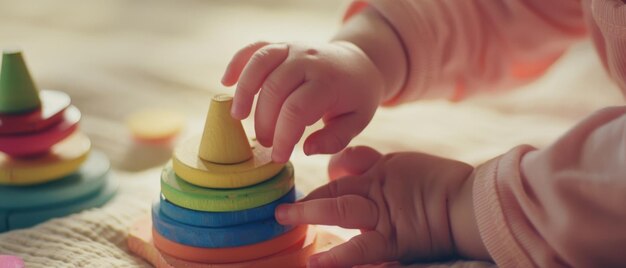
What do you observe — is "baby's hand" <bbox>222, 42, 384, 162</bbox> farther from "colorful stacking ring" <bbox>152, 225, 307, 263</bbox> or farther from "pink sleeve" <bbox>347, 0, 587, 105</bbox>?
"pink sleeve" <bbox>347, 0, 587, 105</bbox>

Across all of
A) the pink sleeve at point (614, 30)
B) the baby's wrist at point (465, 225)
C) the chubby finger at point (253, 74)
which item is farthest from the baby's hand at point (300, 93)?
the pink sleeve at point (614, 30)

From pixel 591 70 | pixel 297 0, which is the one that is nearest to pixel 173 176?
pixel 591 70

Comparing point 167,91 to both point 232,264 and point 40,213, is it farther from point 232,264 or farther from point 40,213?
point 232,264

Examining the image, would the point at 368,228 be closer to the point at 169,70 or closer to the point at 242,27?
the point at 169,70

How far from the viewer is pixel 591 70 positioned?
1.08 meters

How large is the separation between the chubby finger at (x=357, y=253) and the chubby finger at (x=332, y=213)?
14mm

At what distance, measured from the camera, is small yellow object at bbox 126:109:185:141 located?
0.98 metres

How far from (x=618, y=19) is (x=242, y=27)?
840 millimetres

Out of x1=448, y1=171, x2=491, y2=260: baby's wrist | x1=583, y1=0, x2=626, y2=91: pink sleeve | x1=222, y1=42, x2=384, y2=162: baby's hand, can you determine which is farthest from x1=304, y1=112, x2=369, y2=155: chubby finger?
x1=583, y1=0, x2=626, y2=91: pink sleeve

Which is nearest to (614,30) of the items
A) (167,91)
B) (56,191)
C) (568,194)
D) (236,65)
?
(568,194)

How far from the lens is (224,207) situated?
A: 0.61 m

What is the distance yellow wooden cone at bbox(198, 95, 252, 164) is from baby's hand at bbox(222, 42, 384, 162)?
0.01 metres

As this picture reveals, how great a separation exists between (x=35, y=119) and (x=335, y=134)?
10.8 inches

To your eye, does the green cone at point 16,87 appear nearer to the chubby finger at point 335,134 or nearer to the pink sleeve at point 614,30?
the chubby finger at point 335,134
